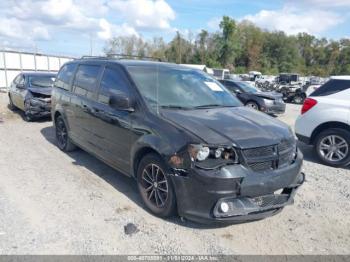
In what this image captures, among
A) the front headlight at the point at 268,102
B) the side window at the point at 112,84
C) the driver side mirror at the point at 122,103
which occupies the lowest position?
the front headlight at the point at 268,102

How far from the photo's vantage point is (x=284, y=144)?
3.97 meters

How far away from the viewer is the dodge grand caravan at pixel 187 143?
3.48 m

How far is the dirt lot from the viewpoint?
348cm

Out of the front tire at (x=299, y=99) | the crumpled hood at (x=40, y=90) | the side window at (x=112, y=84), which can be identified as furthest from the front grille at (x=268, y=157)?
the front tire at (x=299, y=99)

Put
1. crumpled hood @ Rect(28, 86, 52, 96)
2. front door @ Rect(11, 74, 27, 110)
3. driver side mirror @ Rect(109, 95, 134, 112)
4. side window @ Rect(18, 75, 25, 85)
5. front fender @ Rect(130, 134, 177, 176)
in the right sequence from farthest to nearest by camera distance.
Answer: side window @ Rect(18, 75, 25, 85), front door @ Rect(11, 74, 27, 110), crumpled hood @ Rect(28, 86, 52, 96), driver side mirror @ Rect(109, 95, 134, 112), front fender @ Rect(130, 134, 177, 176)

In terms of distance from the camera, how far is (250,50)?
272ft

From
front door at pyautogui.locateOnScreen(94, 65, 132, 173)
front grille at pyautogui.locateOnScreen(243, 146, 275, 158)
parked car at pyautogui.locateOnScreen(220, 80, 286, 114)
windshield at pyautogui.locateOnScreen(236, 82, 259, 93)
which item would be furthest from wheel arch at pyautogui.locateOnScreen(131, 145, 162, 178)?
windshield at pyautogui.locateOnScreen(236, 82, 259, 93)

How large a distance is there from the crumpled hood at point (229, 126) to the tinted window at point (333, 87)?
3.00 meters

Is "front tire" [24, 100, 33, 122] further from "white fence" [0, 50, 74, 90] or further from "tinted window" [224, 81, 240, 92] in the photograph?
"white fence" [0, 50, 74, 90]

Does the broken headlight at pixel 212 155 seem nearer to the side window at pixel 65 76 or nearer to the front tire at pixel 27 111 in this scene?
the side window at pixel 65 76

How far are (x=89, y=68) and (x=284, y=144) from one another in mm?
3560

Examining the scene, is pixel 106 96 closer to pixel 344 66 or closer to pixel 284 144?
pixel 284 144

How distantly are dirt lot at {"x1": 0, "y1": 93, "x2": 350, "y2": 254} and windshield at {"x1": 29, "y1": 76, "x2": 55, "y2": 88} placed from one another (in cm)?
566

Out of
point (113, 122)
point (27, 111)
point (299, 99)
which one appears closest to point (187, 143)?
point (113, 122)
